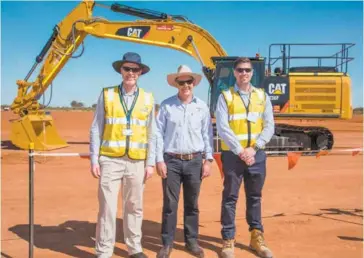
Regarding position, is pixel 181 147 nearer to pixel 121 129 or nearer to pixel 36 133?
pixel 121 129

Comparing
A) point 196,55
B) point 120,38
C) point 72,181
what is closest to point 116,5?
point 120,38

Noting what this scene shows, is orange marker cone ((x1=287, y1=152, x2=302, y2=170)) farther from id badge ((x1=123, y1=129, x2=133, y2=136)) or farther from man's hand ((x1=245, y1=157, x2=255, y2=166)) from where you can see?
id badge ((x1=123, y1=129, x2=133, y2=136))

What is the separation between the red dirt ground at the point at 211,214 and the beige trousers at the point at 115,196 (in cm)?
56

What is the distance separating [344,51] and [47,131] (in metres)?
10.1

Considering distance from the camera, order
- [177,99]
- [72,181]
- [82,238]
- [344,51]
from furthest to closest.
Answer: [344,51] → [72,181] → [82,238] → [177,99]

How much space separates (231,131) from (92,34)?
11.1m

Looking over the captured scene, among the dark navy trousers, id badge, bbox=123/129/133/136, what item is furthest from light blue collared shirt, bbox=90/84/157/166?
the dark navy trousers

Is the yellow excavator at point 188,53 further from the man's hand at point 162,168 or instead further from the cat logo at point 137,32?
the man's hand at point 162,168

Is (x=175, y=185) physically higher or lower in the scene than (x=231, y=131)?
lower

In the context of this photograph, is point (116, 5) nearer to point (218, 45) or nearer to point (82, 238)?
point (218, 45)

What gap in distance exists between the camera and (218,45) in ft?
50.0

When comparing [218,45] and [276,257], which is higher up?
[218,45]

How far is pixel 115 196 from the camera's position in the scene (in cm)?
482

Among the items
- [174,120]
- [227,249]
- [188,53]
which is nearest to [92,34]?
[188,53]
